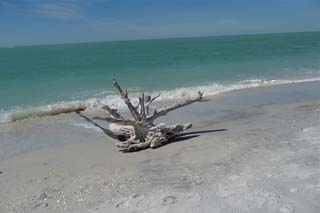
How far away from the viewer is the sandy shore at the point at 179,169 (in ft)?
14.6

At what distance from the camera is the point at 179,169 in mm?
5801

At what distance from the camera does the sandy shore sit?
4.45m

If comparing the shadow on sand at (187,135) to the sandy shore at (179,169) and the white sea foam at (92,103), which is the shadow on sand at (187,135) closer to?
the sandy shore at (179,169)

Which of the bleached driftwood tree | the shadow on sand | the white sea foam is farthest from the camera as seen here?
the white sea foam

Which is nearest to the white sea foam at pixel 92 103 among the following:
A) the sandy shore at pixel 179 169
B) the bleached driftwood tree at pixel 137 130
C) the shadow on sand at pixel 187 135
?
the sandy shore at pixel 179 169

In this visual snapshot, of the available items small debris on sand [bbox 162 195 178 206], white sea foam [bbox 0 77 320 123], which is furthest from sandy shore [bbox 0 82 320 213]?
white sea foam [bbox 0 77 320 123]

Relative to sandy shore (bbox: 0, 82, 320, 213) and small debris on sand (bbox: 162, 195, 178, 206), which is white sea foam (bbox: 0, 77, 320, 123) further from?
small debris on sand (bbox: 162, 195, 178, 206)

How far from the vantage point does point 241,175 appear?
16.8 feet

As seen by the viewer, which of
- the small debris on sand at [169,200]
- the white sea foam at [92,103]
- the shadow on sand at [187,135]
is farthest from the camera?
the white sea foam at [92,103]

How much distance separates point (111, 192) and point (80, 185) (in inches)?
27.2

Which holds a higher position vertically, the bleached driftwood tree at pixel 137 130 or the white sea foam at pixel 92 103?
the bleached driftwood tree at pixel 137 130

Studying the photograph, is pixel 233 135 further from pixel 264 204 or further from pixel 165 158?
pixel 264 204

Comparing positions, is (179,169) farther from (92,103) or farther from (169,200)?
Result: (92,103)

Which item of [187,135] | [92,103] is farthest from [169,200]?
[92,103]
